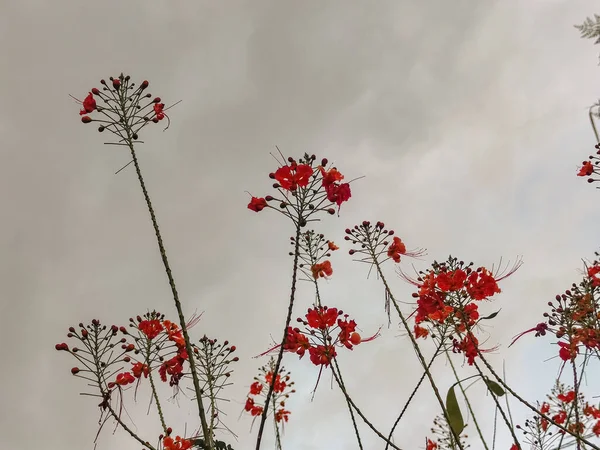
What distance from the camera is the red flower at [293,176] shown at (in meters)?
3.19

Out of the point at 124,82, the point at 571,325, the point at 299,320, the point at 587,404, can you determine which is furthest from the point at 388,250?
the point at 587,404

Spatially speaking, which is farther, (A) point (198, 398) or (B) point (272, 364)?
(B) point (272, 364)

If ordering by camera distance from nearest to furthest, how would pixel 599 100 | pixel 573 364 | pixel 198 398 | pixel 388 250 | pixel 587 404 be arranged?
pixel 599 100 < pixel 198 398 < pixel 573 364 < pixel 388 250 < pixel 587 404

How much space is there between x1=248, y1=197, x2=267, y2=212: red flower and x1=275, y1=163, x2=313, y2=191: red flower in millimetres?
253

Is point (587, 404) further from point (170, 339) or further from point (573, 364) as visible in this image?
point (170, 339)

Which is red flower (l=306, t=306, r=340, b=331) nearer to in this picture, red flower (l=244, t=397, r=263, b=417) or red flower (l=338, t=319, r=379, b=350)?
red flower (l=338, t=319, r=379, b=350)

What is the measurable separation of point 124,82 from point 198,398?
96.0 inches

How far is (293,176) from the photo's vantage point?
10.6ft

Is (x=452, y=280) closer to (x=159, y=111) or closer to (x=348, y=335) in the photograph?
(x=348, y=335)

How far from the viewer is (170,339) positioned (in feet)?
13.7

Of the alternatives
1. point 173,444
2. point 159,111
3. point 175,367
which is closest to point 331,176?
point 159,111

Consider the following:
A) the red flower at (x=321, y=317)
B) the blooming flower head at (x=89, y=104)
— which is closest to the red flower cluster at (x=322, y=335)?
the red flower at (x=321, y=317)

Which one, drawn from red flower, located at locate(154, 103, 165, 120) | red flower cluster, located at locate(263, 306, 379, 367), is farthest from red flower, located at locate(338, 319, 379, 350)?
red flower, located at locate(154, 103, 165, 120)

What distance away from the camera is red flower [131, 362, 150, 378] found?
3790mm
